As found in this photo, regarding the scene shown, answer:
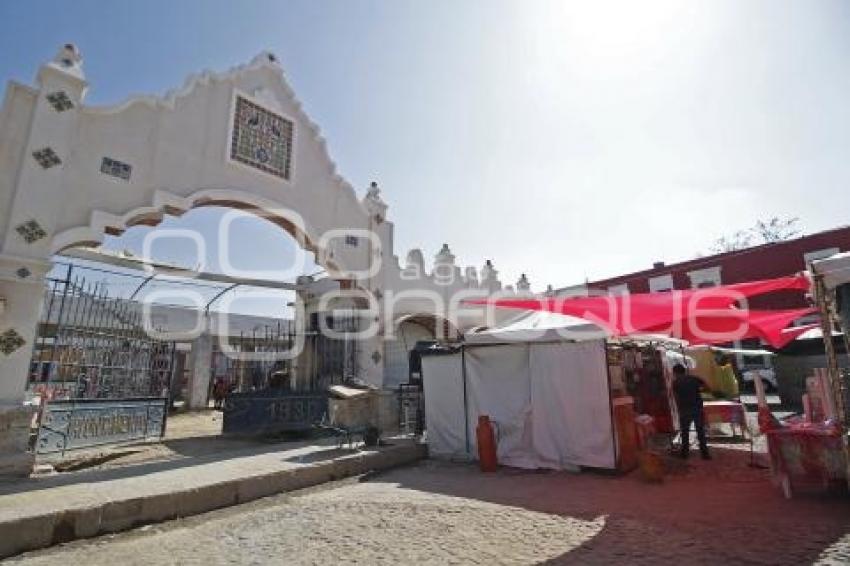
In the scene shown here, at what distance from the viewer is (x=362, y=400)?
11.3m

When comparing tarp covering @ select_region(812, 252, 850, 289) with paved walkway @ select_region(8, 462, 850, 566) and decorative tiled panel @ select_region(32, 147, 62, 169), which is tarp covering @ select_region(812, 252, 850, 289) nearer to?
paved walkway @ select_region(8, 462, 850, 566)

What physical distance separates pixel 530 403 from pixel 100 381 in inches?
315

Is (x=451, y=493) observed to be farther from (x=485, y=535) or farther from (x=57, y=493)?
(x=57, y=493)

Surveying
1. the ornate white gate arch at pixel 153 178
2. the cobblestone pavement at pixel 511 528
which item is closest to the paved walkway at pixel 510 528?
the cobblestone pavement at pixel 511 528

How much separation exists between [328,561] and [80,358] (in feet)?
24.3

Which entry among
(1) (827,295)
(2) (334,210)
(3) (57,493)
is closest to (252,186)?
(2) (334,210)

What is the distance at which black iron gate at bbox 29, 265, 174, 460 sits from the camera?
7.89 metres

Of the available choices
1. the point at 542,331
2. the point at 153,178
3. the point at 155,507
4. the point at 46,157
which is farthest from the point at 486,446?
the point at 46,157

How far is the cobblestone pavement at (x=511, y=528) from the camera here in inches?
163

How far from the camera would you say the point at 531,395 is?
8.23 meters

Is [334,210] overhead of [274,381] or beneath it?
overhead

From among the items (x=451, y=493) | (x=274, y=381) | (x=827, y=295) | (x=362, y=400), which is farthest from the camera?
(x=274, y=381)

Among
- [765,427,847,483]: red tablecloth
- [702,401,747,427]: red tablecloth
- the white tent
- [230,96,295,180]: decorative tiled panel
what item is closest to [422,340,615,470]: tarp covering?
the white tent

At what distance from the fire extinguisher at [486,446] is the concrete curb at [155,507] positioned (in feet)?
6.39
